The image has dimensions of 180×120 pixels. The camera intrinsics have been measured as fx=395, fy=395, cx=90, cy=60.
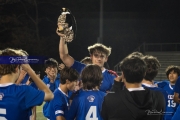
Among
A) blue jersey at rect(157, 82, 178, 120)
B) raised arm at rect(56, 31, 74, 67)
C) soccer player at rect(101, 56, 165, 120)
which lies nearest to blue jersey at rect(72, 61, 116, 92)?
raised arm at rect(56, 31, 74, 67)

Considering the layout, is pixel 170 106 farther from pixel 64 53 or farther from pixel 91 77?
pixel 91 77

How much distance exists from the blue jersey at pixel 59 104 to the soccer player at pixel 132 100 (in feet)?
4.06

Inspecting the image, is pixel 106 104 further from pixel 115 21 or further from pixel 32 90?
pixel 115 21

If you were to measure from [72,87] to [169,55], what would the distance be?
67.9ft

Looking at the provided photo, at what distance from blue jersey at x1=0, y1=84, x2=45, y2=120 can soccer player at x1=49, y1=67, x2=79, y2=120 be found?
1.10 meters

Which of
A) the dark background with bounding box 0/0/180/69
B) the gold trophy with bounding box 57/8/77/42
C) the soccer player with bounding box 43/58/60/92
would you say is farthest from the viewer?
the dark background with bounding box 0/0/180/69

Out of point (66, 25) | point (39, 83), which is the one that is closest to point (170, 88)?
point (66, 25)

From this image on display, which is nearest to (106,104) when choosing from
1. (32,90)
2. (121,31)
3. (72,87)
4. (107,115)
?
(107,115)

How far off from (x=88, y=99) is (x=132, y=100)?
2.99 feet

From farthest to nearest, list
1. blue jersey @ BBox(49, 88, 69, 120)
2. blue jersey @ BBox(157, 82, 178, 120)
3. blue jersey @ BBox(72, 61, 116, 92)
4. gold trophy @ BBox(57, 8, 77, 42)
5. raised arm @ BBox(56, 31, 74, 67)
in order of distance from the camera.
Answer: blue jersey @ BBox(157, 82, 178, 120) → blue jersey @ BBox(72, 61, 116, 92) → raised arm @ BBox(56, 31, 74, 67) → blue jersey @ BBox(49, 88, 69, 120) → gold trophy @ BBox(57, 8, 77, 42)

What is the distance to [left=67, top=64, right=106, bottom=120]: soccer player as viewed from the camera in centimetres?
425

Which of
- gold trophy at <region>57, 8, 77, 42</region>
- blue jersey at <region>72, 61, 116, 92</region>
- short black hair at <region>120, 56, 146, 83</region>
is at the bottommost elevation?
blue jersey at <region>72, 61, 116, 92</region>

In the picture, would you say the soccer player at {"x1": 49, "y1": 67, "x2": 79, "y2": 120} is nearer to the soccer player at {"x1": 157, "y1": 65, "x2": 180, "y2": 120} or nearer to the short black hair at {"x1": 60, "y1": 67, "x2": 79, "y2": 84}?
the short black hair at {"x1": 60, "y1": 67, "x2": 79, "y2": 84}

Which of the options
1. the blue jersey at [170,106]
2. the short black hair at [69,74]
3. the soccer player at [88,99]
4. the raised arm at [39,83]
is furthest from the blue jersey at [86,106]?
the blue jersey at [170,106]
